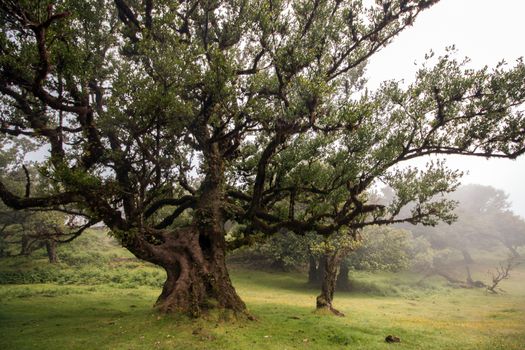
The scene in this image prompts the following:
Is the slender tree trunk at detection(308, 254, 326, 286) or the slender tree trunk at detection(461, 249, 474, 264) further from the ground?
the slender tree trunk at detection(461, 249, 474, 264)

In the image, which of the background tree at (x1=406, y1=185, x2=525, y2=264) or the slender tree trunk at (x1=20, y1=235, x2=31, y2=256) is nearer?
the slender tree trunk at (x1=20, y1=235, x2=31, y2=256)

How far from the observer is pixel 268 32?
15.8m

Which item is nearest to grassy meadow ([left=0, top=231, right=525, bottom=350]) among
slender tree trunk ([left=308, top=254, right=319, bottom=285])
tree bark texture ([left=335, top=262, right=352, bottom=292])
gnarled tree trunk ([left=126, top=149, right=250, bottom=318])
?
gnarled tree trunk ([left=126, top=149, right=250, bottom=318])

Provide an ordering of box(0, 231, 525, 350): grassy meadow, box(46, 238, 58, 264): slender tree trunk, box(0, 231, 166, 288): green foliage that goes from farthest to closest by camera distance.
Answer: box(46, 238, 58, 264): slender tree trunk < box(0, 231, 166, 288): green foliage < box(0, 231, 525, 350): grassy meadow

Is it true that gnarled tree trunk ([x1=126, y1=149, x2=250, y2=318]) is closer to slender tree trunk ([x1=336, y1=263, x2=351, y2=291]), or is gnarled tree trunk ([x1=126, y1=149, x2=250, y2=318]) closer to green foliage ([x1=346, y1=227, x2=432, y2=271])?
green foliage ([x1=346, y1=227, x2=432, y2=271])

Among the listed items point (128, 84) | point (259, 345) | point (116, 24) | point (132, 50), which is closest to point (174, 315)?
point (259, 345)

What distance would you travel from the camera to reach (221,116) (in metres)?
18.0

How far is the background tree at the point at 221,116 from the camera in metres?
14.6

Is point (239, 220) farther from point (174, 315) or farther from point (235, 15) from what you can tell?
point (235, 15)

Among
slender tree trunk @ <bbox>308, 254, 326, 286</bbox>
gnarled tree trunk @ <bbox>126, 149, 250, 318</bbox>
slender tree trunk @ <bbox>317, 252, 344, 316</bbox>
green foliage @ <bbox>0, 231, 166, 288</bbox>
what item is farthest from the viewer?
slender tree trunk @ <bbox>308, 254, 326, 286</bbox>

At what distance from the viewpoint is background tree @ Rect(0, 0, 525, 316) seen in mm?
14625

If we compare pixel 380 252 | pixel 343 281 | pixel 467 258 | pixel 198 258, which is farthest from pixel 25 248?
pixel 467 258

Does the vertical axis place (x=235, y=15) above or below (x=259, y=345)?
above

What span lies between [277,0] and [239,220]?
12.0 meters
